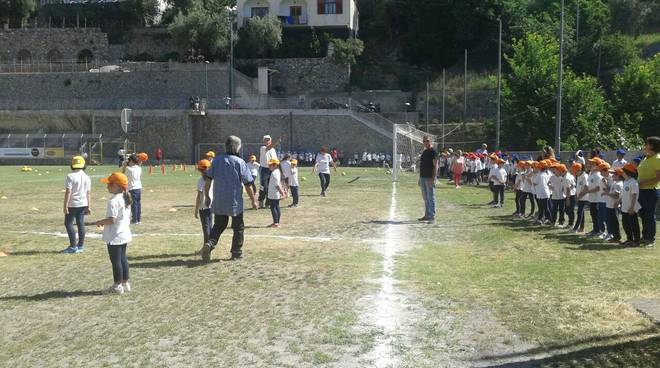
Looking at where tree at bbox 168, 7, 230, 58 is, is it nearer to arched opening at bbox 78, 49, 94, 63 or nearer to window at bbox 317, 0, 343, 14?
window at bbox 317, 0, 343, 14

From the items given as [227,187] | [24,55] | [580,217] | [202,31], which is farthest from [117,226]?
[24,55]

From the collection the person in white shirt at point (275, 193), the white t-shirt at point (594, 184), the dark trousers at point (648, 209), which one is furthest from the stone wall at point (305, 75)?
the dark trousers at point (648, 209)

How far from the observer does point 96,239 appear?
1330 centimetres

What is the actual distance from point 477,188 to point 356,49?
4077cm

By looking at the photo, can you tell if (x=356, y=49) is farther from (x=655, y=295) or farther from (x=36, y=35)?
(x=655, y=295)

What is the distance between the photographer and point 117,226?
876cm

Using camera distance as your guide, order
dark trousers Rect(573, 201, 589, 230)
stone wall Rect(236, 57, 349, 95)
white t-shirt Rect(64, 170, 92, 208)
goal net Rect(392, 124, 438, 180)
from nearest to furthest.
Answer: white t-shirt Rect(64, 170, 92, 208) < dark trousers Rect(573, 201, 589, 230) < goal net Rect(392, 124, 438, 180) < stone wall Rect(236, 57, 349, 95)

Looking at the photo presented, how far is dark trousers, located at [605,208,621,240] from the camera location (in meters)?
13.0

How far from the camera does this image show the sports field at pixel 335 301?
20.8ft

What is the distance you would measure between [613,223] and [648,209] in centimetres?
89

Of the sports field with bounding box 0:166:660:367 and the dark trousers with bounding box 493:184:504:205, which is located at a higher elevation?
the dark trousers with bounding box 493:184:504:205

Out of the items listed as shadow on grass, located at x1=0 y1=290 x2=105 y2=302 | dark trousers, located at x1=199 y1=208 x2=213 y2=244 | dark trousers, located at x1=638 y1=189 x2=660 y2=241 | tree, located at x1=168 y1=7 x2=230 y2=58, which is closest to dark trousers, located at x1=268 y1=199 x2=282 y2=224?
dark trousers, located at x1=199 y1=208 x2=213 y2=244

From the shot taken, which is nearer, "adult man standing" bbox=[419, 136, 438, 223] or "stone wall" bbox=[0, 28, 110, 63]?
"adult man standing" bbox=[419, 136, 438, 223]

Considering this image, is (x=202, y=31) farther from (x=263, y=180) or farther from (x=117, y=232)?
(x=117, y=232)
